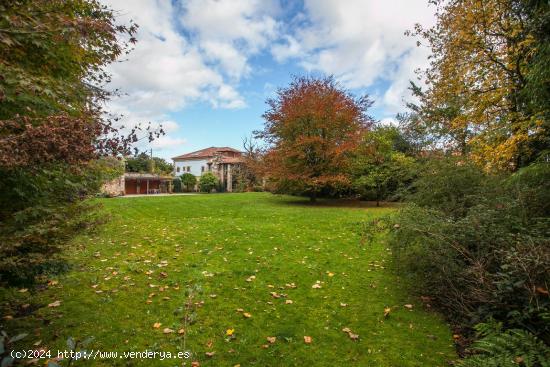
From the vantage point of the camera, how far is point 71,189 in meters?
3.61

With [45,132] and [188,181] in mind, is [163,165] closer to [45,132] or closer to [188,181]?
[188,181]

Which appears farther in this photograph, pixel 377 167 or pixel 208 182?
pixel 208 182

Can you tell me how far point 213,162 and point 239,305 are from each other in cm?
4117

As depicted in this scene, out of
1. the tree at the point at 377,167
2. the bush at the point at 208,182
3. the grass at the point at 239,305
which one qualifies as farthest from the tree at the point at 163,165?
the grass at the point at 239,305

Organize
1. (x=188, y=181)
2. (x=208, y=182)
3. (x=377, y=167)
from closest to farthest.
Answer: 1. (x=377, y=167)
2. (x=208, y=182)
3. (x=188, y=181)

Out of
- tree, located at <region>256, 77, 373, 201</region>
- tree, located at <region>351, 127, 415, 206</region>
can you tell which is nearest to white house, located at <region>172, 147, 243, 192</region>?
tree, located at <region>256, 77, 373, 201</region>

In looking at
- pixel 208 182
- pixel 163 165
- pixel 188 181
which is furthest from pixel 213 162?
pixel 163 165

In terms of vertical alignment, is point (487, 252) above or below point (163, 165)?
below

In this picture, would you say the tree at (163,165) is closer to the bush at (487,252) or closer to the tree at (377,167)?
the tree at (377,167)

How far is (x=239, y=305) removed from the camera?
4.52m

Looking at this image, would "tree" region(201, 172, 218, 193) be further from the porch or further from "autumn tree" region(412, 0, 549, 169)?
"autumn tree" region(412, 0, 549, 169)

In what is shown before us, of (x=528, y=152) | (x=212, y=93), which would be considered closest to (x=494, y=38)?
(x=528, y=152)

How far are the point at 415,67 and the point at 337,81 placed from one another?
7.22m

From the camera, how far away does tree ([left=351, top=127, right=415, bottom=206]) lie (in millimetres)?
18547
